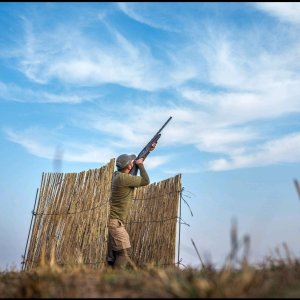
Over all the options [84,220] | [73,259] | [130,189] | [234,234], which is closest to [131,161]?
[130,189]

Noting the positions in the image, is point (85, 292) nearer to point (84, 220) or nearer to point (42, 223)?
point (84, 220)

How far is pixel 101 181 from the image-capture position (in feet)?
21.3

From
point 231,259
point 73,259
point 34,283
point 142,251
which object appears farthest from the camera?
point 142,251

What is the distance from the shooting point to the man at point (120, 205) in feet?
20.8

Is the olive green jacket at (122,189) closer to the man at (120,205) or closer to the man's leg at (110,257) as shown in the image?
the man at (120,205)

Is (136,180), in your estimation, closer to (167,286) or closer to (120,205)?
(120,205)

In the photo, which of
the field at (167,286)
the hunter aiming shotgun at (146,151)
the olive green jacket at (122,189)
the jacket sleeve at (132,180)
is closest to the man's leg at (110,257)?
the olive green jacket at (122,189)

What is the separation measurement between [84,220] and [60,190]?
0.70 metres

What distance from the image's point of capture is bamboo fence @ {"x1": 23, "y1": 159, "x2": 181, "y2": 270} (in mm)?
6379

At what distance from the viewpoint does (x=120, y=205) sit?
→ 645 cm

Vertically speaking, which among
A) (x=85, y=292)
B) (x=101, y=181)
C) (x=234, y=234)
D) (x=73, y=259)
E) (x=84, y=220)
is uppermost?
(x=101, y=181)

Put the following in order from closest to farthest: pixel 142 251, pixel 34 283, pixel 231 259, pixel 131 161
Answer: pixel 231 259 < pixel 34 283 < pixel 131 161 < pixel 142 251

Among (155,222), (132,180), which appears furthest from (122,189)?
(155,222)

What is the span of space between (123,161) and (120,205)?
0.61 meters
